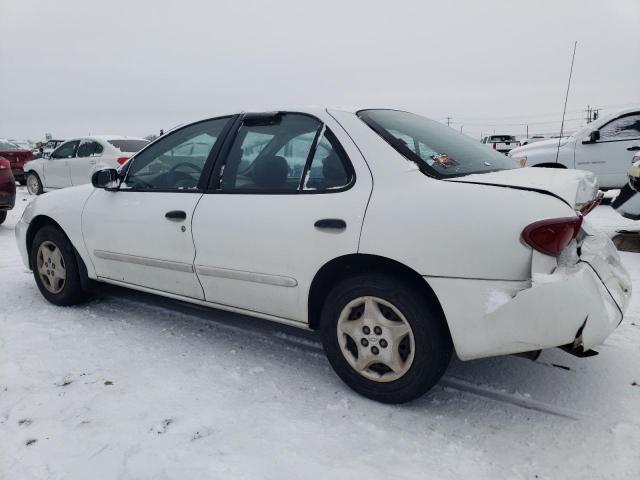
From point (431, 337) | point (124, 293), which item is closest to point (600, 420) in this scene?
point (431, 337)

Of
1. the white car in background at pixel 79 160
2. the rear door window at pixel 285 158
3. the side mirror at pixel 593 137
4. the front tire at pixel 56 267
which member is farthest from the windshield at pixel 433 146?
the white car in background at pixel 79 160

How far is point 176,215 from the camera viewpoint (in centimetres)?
313

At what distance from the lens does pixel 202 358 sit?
10.1ft

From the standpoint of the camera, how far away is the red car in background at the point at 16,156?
46.2 ft

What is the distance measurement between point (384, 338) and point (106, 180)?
2381 millimetres

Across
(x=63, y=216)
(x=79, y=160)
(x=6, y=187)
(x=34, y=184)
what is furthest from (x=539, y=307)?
(x=34, y=184)

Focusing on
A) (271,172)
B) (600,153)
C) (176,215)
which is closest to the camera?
(271,172)

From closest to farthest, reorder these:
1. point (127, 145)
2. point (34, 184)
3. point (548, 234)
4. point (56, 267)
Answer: point (548, 234) → point (56, 267) → point (127, 145) → point (34, 184)

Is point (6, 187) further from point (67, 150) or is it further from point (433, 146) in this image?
point (433, 146)

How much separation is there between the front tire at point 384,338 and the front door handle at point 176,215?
1.12 metres

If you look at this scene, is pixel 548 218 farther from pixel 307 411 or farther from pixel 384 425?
pixel 307 411

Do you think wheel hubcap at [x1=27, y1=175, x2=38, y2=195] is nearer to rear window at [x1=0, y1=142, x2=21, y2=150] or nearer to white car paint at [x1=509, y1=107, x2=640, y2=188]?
rear window at [x1=0, y1=142, x2=21, y2=150]

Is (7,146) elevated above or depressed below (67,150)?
above

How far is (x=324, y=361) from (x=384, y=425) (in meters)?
0.77
